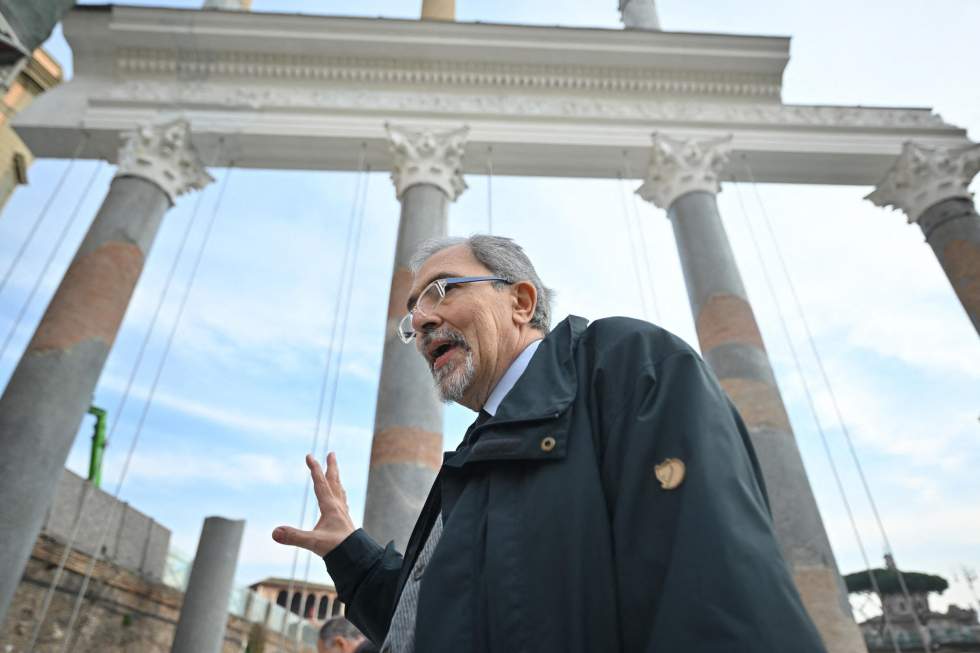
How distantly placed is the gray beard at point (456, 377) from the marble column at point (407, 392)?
12.3 ft

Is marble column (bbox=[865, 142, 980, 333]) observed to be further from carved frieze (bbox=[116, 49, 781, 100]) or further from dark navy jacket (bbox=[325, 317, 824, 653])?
dark navy jacket (bbox=[325, 317, 824, 653])

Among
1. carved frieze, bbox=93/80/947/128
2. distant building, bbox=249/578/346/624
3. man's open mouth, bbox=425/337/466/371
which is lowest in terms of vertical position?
man's open mouth, bbox=425/337/466/371

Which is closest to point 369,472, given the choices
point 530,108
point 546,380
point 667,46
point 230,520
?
point 230,520

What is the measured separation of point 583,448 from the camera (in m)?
1.36

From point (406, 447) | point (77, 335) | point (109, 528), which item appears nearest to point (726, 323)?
point (406, 447)

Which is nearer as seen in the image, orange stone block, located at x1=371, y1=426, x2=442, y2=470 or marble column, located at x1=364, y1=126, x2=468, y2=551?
marble column, located at x1=364, y1=126, x2=468, y2=551

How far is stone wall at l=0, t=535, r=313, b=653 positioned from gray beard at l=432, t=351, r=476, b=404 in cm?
684

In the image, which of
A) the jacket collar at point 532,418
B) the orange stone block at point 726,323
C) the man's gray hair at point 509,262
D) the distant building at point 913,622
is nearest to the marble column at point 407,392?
the man's gray hair at point 509,262

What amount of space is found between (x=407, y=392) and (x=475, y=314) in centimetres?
574

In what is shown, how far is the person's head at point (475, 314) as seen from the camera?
202cm

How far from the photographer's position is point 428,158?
396 inches

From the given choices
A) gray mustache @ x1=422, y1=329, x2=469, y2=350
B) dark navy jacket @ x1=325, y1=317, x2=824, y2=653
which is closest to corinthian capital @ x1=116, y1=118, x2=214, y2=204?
gray mustache @ x1=422, y1=329, x2=469, y2=350

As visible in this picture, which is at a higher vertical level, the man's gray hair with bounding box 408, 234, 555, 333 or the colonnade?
the colonnade

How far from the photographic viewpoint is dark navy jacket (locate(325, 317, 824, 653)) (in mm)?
996
